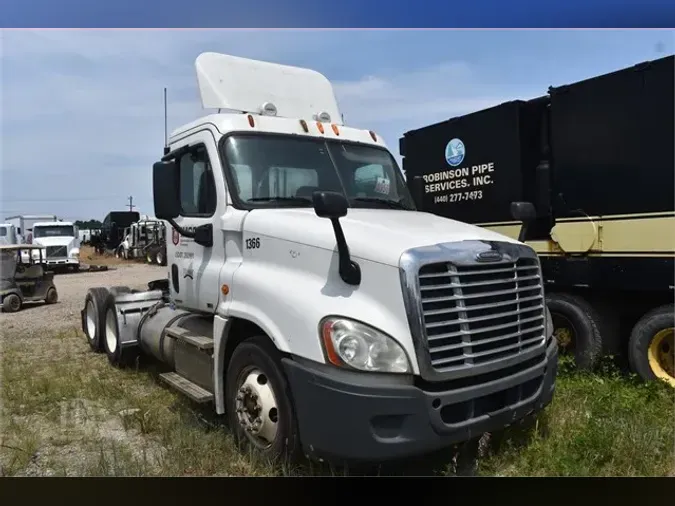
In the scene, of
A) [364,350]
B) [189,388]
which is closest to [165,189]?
[189,388]

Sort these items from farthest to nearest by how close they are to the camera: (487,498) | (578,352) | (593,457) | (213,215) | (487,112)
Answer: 1. (487,112)
2. (578,352)
3. (213,215)
4. (593,457)
5. (487,498)

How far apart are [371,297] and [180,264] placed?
96.8 inches

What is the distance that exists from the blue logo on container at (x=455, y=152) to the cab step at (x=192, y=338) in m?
4.12

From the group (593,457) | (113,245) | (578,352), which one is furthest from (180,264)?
(113,245)

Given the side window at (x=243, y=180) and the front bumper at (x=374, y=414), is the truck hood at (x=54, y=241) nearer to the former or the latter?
the side window at (x=243, y=180)

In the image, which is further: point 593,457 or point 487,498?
point 593,457

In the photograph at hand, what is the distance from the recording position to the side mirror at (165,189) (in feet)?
15.0

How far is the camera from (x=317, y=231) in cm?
388

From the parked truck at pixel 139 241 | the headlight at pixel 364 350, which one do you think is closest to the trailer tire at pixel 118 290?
the parked truck at pixel 139 241

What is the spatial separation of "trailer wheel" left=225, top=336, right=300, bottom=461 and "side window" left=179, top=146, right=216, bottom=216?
51.7 inches

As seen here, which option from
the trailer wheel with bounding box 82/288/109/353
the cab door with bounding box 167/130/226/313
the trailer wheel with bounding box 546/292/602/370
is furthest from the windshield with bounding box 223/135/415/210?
the trailer wheel with bounding box 82/288/109/353

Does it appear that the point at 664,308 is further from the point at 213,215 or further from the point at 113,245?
the point at 113,245

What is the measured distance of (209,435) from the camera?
4512 millimetres

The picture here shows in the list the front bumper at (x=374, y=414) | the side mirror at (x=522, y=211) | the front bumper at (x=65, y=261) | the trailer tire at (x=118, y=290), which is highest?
the side mirror at (x=522, y=211)
